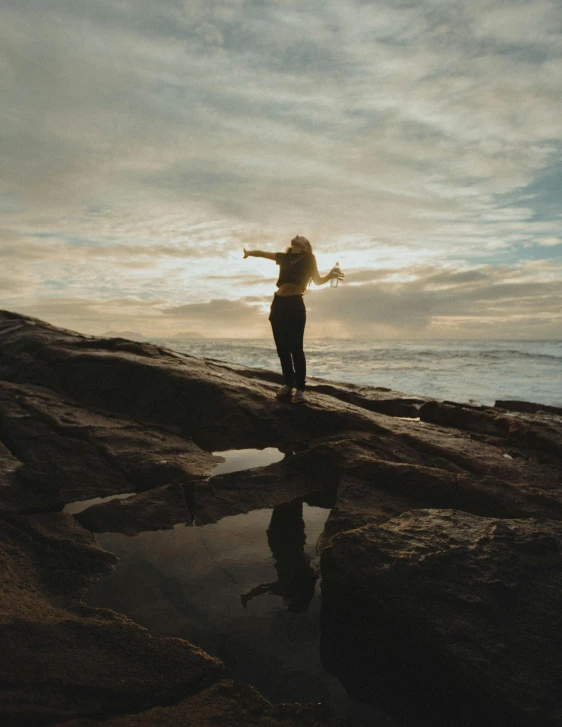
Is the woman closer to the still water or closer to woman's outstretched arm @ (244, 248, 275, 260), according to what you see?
woman's outstretched arm @ (244, 248, 275, 260)

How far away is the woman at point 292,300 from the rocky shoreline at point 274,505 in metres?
0.66

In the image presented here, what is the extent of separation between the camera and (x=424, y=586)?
Answer: 2904 millimetres

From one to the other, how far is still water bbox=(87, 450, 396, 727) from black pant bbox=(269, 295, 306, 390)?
321 cm

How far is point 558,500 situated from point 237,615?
12.1 ft

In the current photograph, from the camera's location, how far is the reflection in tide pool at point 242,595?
8.68ft

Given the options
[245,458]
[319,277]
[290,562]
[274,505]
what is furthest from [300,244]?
[290,562]

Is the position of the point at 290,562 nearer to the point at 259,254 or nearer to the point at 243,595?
the point at 243,595

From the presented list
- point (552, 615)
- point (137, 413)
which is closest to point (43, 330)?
point (137, 413)

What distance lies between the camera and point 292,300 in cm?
733

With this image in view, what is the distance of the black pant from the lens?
730cm

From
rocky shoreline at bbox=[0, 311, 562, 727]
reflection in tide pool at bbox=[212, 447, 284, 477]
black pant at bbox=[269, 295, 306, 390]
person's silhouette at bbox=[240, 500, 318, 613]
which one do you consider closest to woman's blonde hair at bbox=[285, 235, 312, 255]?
black pant at bbox=[269, 295, 306, 390]

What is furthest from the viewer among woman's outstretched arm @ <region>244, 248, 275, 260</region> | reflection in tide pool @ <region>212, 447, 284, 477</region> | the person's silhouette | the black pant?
woman's outstretched arm @ <region>244, 248, 275, 260</region>

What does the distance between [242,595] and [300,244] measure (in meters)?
5.51

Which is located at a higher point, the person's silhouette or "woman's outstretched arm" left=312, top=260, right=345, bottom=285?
"woman's outstretched arm" left=312, top=260, right=345, bottom=285
